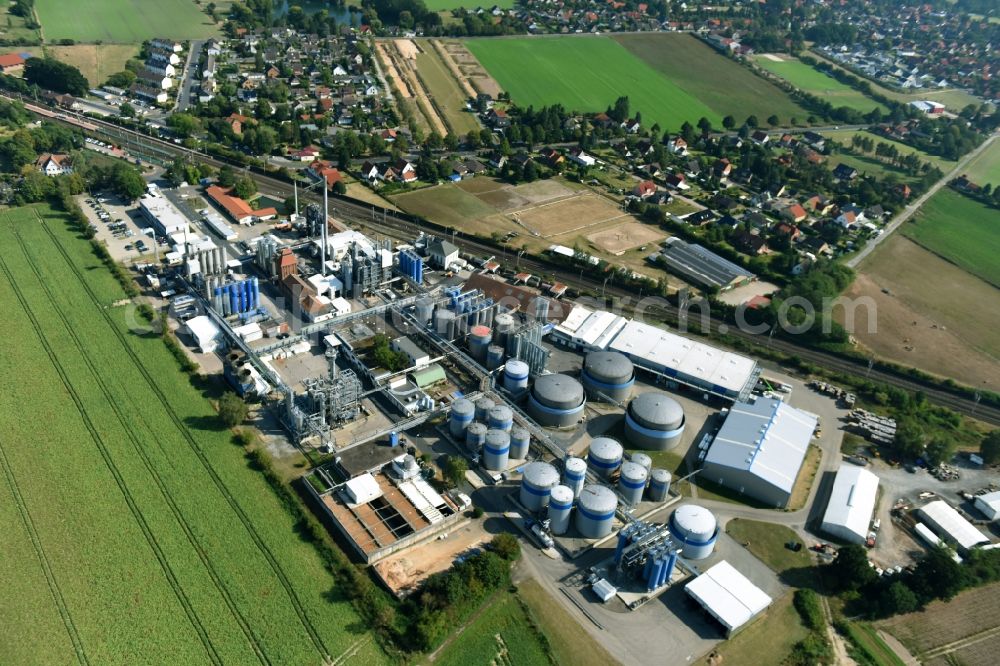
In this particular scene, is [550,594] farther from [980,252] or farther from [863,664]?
[980,252]

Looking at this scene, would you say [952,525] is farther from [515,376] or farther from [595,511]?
[515,376]

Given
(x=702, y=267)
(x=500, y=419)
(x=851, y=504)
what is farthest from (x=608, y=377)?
(x=702, y=267)

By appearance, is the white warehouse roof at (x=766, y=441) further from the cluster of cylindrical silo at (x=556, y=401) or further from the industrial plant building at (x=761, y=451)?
the cluster of cylindrical silo at (x=556, y=401)

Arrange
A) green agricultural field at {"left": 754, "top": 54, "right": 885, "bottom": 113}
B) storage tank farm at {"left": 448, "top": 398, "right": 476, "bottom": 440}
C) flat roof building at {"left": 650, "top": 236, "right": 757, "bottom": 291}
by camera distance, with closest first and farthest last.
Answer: storage tank farm at {"left": 448, "top": 398, "right": 476, "bottom": 440}
flat roof building at {"left": 650, "top": 236, "right": 757, "bottom": 291}
green agricultural field at {"left": 754, "top": 54, "right": 885, "bottom": 113}

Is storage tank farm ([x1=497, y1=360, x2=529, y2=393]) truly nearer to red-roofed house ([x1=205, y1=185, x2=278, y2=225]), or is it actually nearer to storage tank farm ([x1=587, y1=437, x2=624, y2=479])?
storage tank farm ([x1=587, y1=437, x2=624, y2=479])

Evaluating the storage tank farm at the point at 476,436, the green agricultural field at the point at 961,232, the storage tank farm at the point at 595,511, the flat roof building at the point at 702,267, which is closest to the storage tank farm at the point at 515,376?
the storage tank farm at the point at 476,436

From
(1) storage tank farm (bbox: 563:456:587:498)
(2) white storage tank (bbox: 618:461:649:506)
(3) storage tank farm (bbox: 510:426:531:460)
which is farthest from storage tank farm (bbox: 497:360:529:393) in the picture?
(2) white storage tank (bbox: 618:461:649:506)

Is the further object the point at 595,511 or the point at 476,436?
the point at 476,436

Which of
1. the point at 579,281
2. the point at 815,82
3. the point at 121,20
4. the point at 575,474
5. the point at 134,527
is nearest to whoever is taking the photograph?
the point at 134,527
